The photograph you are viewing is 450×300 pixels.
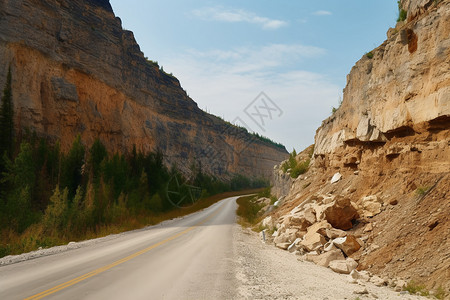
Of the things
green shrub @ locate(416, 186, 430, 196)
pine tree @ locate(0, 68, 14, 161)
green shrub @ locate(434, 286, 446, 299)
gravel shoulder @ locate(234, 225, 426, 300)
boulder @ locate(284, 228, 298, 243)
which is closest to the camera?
green shrub @ locate(434, 286, 446, 299)

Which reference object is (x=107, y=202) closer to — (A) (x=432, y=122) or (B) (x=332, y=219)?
(B) (x=332, y=219)

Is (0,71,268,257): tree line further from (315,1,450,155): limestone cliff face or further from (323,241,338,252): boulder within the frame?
(315,1,450,155): limestone cliff face

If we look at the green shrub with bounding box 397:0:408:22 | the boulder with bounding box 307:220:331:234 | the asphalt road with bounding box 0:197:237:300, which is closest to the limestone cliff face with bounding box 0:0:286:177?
the asphalt road with bounding box 0:197:237:300

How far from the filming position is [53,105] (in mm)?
38906

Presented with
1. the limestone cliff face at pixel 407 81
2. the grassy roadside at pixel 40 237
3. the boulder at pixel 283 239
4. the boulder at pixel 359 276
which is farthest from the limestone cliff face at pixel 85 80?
the boulder at pixel 359 276

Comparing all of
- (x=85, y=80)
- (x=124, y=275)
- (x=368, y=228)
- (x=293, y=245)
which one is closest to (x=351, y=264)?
(x=368, y=228)

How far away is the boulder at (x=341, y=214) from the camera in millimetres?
11008

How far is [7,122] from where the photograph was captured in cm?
2906

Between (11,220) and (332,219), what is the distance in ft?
56.4

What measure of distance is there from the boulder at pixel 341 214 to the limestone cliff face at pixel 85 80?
3496cm

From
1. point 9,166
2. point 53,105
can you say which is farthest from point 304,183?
point 53,105

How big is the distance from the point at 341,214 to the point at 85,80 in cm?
4386

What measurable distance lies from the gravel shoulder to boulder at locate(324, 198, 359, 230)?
207cm

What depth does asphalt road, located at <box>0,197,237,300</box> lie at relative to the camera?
618 centimetres
